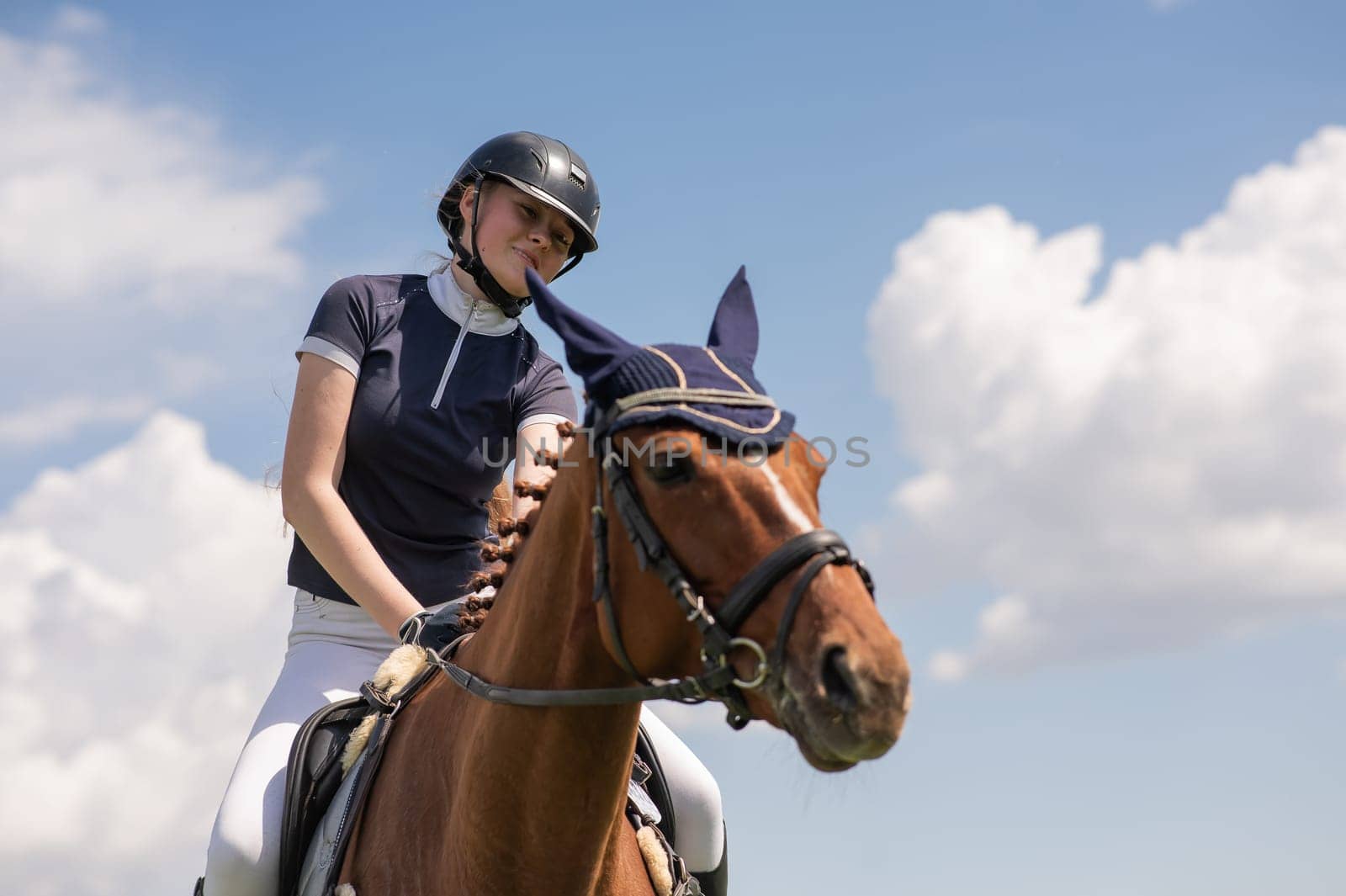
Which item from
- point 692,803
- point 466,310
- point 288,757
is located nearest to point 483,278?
point 466,310

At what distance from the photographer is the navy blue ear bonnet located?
401 centimetres

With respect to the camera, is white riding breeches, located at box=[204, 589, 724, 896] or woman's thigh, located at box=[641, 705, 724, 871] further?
woman's thigh, located at box=[641, 705, 724, 871]

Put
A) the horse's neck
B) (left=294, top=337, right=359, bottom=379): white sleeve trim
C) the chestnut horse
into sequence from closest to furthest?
the chestnut horse
the horse's neck
(left=294, top=337, right=359, bottom=379): white sleeve trim

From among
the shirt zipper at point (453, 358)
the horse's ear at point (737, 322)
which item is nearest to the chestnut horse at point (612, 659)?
the horse's ear at point (737, 322)

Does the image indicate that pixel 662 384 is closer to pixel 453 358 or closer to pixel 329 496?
pixel 329 496

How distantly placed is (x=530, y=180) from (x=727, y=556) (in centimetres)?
368

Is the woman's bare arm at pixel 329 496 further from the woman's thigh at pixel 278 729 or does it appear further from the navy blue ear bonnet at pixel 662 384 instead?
the navy blue ear bonnet at pixel 662 384

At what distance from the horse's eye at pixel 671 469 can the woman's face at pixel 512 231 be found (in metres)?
3.16

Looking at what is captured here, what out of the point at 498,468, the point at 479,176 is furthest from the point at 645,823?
the point at 479,176

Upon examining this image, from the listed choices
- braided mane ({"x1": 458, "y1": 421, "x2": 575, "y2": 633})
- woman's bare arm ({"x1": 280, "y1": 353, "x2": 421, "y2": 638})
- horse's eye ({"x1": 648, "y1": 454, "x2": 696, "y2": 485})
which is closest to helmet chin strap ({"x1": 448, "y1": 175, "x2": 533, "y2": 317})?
woman's bare arm ({"x1": 280, "y1": 353, "x2": 421, "y2": 638})

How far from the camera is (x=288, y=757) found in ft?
18.2

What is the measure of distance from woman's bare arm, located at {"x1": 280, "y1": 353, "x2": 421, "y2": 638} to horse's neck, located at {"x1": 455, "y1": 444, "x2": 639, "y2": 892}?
1.48 m

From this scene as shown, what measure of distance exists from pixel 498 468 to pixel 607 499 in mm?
2805

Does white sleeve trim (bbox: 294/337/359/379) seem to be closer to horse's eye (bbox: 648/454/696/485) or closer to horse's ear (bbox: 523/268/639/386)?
horse's ear (bbox: 523/268/639/386)
